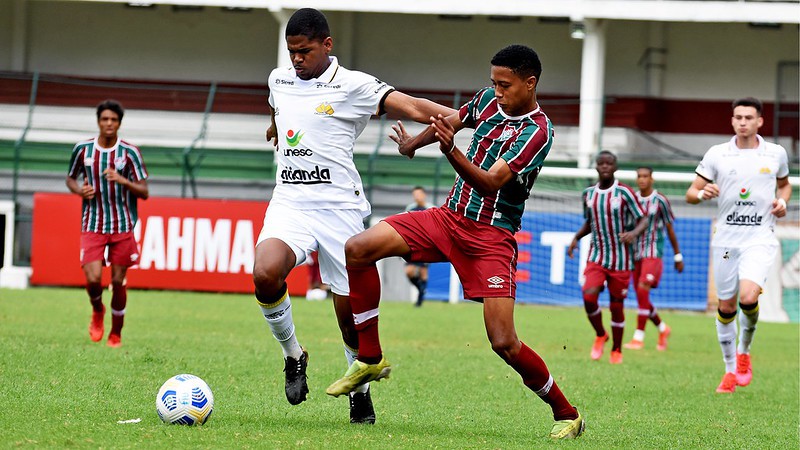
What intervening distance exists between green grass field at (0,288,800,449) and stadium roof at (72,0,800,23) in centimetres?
1154

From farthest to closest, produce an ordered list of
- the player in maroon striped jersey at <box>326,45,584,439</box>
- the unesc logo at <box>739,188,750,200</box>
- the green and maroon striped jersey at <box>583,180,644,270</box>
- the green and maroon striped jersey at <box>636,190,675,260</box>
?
1. the green and maroon striped jersey at <box>636,190,675,260</box>
2. the green and maroon striped jersey at <box>583,180,644,270</box>
3. the unesc logo at <box>739,188,750,200</box>
4. the player in maroon striped jersey at <box>326,45,584,439</box>

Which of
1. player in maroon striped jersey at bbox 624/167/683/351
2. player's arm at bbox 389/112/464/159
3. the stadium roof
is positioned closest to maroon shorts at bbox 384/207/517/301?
player's arm at bbox 389/112/464/159

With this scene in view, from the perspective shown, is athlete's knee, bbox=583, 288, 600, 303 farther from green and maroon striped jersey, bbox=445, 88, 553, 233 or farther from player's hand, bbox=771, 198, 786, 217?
green and maroon striped jersey, bbox=445, 88, 553, 233

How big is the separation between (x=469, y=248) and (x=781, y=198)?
469 cm

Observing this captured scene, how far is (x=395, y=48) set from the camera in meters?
32.5

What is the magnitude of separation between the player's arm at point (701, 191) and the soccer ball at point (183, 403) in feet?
17.1

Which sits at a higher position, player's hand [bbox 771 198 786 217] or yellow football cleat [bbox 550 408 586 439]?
player's hand [bbox 771 198 786 217]

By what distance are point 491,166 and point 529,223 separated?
53.9 feet

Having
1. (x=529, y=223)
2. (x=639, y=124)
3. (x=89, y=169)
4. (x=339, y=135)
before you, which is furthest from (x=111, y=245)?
(x=639, y=124)

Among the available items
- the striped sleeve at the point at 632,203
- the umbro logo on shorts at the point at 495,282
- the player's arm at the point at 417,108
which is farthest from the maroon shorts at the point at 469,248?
the striped sleeve at the point at 632,203

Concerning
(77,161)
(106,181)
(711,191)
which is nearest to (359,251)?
(711,191)

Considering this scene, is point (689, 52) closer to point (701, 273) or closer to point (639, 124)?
point (639, 124)

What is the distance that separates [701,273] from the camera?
2323 centimetres

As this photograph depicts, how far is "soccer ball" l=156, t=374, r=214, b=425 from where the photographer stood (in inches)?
277
